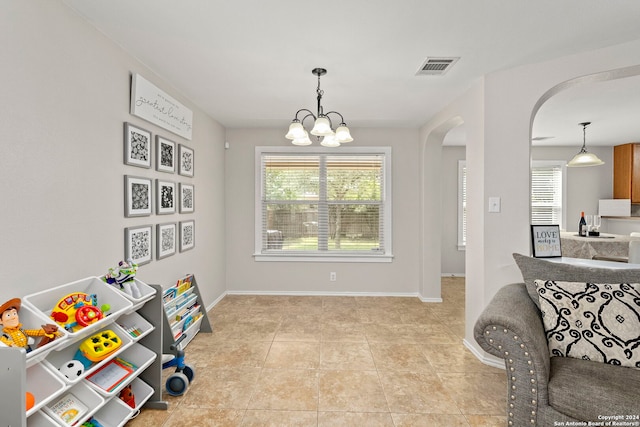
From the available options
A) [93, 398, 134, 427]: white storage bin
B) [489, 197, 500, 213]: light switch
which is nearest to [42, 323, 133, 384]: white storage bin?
[93, 398, 134, 427]: white storage bin

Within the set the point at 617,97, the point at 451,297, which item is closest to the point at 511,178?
the point at 617,97

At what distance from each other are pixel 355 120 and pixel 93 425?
12.3 feet

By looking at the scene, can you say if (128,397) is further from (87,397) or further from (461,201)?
(461,201)

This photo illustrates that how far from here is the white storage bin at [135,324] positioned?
198 cm

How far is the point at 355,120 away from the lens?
4.17 m

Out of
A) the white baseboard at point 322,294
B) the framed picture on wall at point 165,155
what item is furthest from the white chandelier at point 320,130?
the white baseboard at point 322,294

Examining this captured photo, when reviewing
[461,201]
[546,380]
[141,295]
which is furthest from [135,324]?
[461,201]

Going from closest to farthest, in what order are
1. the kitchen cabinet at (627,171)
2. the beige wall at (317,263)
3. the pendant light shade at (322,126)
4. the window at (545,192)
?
the pendant light shade at (322,126)
the beige wall at (317,263)
the kitchen cabinet at (627,171)
the window at (545,192)

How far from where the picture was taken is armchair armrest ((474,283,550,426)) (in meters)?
1.58

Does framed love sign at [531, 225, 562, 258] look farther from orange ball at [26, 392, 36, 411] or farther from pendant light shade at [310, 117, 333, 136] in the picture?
orange ball at [26, 392, 36, 411]

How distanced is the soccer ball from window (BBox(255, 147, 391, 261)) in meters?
3.07

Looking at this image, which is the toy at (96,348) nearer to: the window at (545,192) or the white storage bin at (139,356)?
the white storage bin at (139,356)

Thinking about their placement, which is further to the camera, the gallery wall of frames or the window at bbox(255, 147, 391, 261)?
the window at bbox(255, 147, 391, 261)

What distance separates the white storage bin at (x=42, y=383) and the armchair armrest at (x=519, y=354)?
2025 millimetres
